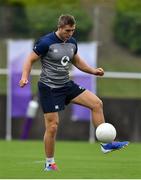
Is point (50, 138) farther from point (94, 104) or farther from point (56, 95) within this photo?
point (94, 104)

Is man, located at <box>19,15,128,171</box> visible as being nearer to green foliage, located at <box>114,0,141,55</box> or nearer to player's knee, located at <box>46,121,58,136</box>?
player's knee, located at <box>46,121,58,136</box>

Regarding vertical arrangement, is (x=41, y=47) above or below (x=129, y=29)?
above

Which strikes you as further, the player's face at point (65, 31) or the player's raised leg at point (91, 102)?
the player's raised leg at point (91, 102)

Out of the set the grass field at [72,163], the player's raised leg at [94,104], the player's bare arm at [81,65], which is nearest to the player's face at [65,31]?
the player's bare arm at [81,65]

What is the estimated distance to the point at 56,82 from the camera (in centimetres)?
1268

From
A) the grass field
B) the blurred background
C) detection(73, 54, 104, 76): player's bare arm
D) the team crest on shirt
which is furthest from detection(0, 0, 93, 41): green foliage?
the team crest on shirt

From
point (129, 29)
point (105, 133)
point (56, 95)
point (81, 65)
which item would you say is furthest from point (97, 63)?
point (105, 133)

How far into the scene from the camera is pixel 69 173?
12.0 m

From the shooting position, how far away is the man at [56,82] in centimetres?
1245

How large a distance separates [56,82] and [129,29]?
37.4 ft

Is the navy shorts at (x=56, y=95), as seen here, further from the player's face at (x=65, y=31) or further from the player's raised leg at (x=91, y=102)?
the player's face at (x=65, y=31)

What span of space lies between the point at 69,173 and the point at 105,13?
39.4ft

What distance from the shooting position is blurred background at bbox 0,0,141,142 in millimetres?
23062

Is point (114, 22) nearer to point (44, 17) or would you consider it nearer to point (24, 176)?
point (44, 17)
